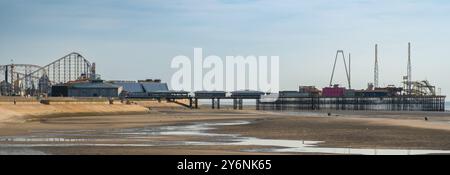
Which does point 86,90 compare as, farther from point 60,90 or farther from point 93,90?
point 60,90

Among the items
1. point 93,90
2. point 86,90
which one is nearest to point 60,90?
point 86,90

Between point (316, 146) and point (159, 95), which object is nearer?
point (316, 146)

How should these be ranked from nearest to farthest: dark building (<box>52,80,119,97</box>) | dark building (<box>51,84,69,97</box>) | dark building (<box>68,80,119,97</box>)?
dark building (<box>51,84,69,97</box>), dark building (<box>52,80,119,97</box>), dark building (<box>68,80,119,97</box>)

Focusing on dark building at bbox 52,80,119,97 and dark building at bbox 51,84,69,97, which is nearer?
dark building at bbox 51,84,69,97

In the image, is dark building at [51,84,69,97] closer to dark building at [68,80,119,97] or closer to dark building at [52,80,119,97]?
dark building at [52,80,119,97]

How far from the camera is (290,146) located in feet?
111

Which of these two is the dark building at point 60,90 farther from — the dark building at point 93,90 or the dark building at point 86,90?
the dark building at point 93,90

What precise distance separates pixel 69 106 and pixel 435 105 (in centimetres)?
8998

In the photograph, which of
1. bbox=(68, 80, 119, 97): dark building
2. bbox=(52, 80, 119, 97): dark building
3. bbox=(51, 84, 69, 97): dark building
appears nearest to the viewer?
bbox=(51, 84, 69, 97): dark building

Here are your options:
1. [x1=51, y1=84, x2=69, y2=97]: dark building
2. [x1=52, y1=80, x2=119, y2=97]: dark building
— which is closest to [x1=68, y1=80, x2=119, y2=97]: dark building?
[x1=52, y1=80, x2=119, y2=97]: dark building

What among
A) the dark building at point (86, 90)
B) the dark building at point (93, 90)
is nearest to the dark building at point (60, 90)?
the dark building at point (86, 90)
